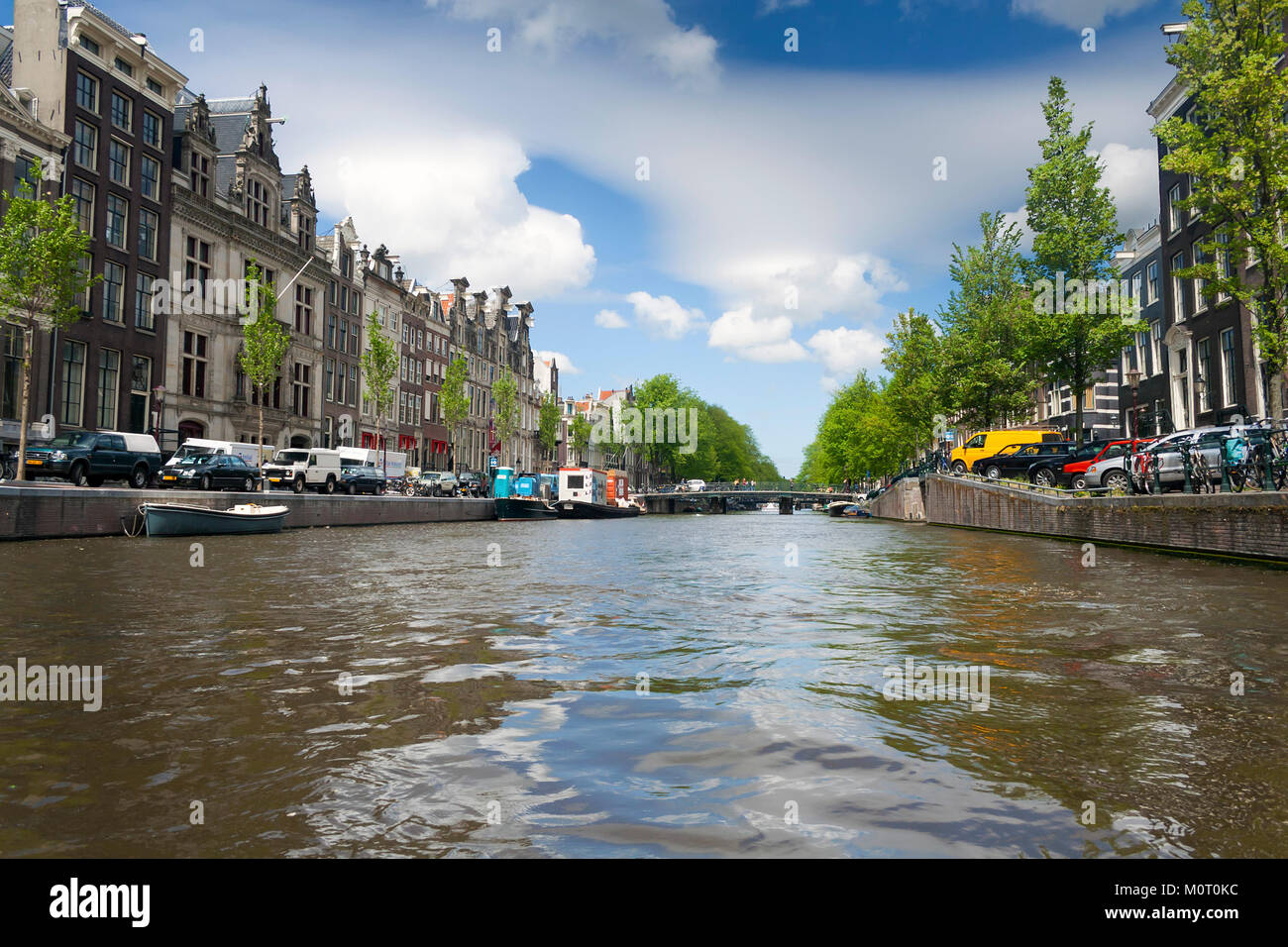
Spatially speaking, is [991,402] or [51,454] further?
[991,402]

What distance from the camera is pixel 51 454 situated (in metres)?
27.4

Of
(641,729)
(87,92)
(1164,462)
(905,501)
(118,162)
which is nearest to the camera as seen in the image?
(641,729)

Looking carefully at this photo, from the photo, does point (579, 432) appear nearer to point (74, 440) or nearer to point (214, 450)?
point (214, 450)

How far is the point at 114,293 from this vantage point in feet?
130

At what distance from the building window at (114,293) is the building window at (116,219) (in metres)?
1.05

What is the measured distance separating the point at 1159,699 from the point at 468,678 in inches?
190

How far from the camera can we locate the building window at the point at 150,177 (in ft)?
136

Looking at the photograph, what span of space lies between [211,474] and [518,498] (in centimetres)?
2299

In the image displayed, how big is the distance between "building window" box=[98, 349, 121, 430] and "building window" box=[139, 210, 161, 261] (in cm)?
535

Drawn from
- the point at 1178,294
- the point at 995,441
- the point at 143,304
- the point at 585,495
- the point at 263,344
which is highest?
the point at 1178,294

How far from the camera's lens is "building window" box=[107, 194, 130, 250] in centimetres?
3928

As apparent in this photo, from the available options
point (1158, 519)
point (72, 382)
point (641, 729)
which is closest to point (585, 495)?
point (72, 382)
